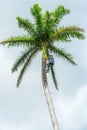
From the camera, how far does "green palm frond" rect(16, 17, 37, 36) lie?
150ft

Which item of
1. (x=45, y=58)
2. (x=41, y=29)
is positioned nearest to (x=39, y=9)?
(x=41, y=29)

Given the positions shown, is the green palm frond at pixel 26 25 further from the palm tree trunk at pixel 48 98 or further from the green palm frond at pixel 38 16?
the palm tree trunk at pixel 48 98

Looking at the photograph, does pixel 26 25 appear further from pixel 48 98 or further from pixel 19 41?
pixel 48 98

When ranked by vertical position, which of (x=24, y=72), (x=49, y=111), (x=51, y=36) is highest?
(x=51, y=36)

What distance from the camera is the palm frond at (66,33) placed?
44694 millimetres

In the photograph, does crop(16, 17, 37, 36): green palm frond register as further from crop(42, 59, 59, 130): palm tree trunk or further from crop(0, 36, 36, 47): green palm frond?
crop(42, 59, 59, 130): palm tree trunk

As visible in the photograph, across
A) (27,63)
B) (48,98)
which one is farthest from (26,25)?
(48,98)

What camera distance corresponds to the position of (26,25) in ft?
151

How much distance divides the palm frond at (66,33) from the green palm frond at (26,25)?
2068 mm

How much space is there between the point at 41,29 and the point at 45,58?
2975mm

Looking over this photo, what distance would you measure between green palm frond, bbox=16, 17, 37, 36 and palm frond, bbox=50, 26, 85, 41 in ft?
6.78

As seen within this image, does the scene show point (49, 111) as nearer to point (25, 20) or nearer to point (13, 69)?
point (13, 69)

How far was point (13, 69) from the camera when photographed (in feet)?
151

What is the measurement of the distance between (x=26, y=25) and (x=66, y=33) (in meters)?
3.89
